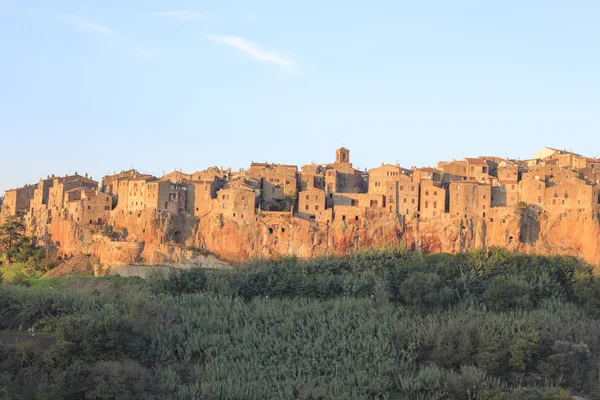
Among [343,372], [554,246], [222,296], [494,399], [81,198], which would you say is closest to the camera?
[494,399]

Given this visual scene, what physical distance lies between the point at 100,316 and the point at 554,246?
98.8 feet

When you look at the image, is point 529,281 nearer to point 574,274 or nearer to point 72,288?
point 574,274

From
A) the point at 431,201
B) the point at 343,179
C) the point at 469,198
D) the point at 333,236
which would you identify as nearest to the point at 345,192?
the point at 343,179

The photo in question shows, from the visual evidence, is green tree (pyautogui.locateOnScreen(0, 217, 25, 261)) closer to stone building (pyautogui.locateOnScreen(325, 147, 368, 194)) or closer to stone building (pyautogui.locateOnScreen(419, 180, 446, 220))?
stone building (pyautogui.locateOnScreen(325, 147, 368, 194))

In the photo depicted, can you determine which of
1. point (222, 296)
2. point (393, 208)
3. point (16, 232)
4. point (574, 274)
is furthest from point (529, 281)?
point (16, 232)

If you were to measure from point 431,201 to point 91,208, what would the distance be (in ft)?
82.9

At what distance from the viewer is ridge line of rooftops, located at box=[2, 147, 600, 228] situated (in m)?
58.2

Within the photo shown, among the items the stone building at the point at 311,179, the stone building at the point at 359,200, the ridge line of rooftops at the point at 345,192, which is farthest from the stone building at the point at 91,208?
the stone building at the point at 359,200

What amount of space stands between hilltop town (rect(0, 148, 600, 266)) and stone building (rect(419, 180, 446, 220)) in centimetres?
7

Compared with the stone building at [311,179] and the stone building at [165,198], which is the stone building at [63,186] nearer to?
the stone building at [165,198]

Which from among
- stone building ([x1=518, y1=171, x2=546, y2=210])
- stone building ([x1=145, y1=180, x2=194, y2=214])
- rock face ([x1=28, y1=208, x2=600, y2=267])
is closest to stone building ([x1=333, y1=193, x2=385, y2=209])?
rock face ([x1=28, y1=208, x2=600, y2=267])

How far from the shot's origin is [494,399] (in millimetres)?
36375

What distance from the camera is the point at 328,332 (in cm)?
4428

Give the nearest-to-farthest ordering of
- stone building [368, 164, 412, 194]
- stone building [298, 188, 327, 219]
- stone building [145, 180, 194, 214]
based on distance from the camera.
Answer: stone building [145, 180, 194, 214] < stone building [298, 188, 327, 219] < stone building [368, 164, 412, 194]
